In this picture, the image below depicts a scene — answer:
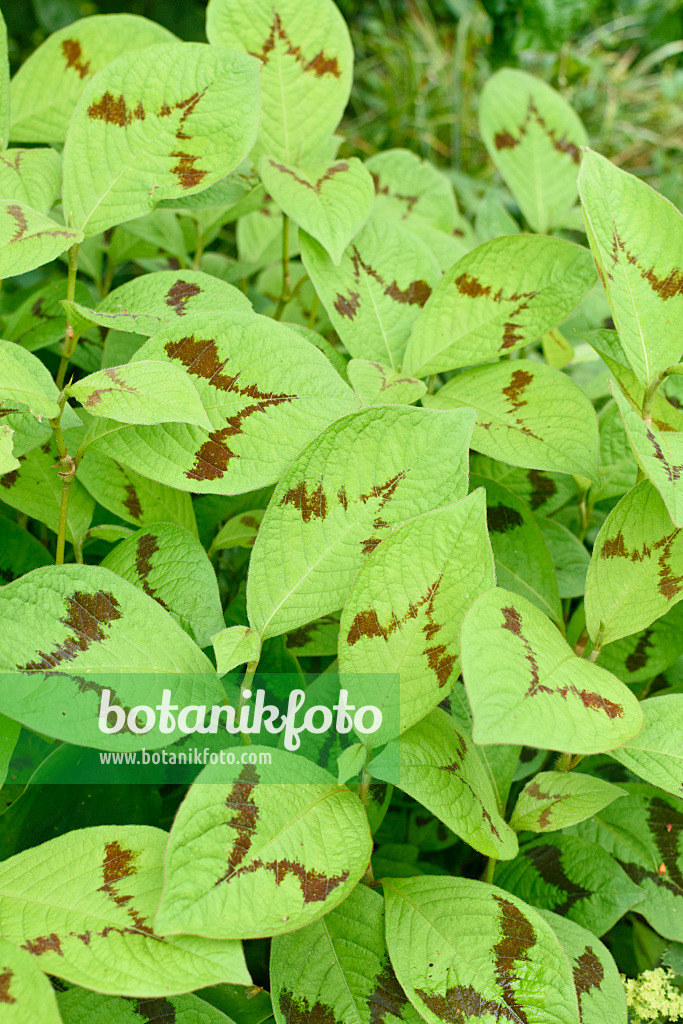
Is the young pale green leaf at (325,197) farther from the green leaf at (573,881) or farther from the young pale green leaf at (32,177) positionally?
the green leaf at (573,881)

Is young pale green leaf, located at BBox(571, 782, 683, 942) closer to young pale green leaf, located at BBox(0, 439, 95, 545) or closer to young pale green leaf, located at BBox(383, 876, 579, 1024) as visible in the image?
young pale green leaf, located at BBox(383, 876, 579, 1024)

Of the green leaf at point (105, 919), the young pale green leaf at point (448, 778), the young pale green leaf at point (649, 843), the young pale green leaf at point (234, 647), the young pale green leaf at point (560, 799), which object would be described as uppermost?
the young pale green leaf at point (234, 647)

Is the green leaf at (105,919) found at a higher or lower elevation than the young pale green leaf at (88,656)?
lower

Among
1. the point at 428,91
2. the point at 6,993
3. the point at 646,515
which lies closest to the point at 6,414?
the point at 6,993

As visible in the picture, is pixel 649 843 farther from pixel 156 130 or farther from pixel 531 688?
pixel 156 130

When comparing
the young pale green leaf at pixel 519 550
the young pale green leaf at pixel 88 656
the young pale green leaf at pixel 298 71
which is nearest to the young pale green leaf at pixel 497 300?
the young pale green leaf at pixel 519 550

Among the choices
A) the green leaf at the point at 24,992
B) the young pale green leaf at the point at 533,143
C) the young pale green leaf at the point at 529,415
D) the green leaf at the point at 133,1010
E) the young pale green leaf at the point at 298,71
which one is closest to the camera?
the green leaf at the point at 24,992

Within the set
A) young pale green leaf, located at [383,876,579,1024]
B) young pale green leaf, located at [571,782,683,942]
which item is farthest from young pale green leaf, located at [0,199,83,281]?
young pale green leaf, located at [571,782,683,942]
